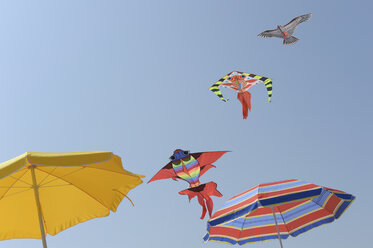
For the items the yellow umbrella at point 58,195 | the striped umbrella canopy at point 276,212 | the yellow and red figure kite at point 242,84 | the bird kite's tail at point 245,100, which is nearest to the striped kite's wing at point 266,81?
the yellow and red figure kite at point 242,84

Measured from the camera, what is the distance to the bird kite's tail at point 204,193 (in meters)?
9.16

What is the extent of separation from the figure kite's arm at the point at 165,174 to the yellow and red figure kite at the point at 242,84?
2177 mm

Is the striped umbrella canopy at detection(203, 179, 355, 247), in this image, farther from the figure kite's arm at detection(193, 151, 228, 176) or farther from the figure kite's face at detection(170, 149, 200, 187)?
the figure kite's arm at detection(193, 151, 228, 176)

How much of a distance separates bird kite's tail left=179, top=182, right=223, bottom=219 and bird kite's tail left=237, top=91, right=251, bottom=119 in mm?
2110

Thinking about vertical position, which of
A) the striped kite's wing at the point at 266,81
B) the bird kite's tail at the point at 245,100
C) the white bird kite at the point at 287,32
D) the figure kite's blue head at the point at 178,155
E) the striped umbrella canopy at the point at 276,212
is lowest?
the striped umbrella canopy at the point at 276,212

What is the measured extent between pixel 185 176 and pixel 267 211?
9.86 feet

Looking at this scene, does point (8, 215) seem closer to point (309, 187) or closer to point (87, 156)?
point (87, 156)

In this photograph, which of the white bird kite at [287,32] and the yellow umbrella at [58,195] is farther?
the white bird kite at [287,32]

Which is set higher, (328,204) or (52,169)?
(52,169)

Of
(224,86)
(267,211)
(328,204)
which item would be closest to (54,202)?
(267,211)

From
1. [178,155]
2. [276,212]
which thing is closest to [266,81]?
[178,155]

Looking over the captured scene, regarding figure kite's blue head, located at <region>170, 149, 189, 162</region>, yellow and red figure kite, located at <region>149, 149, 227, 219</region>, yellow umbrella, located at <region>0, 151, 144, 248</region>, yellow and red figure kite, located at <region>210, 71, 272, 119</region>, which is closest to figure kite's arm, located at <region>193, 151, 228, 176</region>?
yellow and red figure kite, located at <region>149, 149, 227, 219</region>

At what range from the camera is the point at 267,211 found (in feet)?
22.0

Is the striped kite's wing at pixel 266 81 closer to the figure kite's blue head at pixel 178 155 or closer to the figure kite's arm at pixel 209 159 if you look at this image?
the figure kite's arm at pixel 209 159
